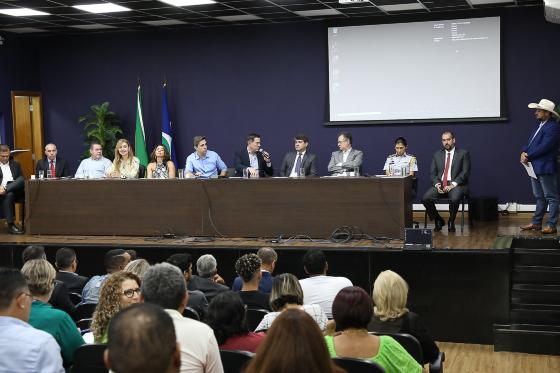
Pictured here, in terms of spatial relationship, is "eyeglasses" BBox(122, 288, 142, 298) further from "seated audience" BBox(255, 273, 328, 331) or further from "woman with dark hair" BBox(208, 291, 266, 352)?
"seated audience" BBox(255, 273, 328, 331)

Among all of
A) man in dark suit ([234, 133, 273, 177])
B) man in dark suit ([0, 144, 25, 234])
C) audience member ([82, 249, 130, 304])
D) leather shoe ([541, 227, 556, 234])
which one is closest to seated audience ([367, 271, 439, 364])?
audience member ([82, 249, 130, 304])

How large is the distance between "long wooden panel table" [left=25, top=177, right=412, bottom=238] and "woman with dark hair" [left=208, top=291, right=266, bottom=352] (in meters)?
4.55

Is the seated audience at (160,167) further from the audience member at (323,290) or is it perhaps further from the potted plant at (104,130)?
the audience member at (323,290)

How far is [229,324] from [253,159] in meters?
6.81

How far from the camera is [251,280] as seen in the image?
4.95m

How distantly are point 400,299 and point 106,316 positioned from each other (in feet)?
5.33

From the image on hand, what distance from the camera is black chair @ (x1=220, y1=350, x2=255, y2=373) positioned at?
3.01 metres

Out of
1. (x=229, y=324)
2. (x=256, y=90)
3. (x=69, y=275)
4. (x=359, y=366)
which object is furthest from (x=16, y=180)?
(x=359, y=366)

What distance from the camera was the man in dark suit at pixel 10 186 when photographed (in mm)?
9375

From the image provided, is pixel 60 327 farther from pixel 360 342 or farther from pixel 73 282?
pixel 73 282

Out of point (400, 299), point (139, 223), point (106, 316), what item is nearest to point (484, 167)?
point (139, 223)

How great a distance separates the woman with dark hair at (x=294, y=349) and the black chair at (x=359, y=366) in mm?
861

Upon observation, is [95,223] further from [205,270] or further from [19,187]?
[205,270]

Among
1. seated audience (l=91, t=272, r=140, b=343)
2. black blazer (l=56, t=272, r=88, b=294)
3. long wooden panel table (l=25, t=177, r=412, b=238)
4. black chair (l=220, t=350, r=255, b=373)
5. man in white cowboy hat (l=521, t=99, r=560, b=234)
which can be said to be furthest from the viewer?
man in white cowboy hat (l=521, t=99, r=560, b=234)
